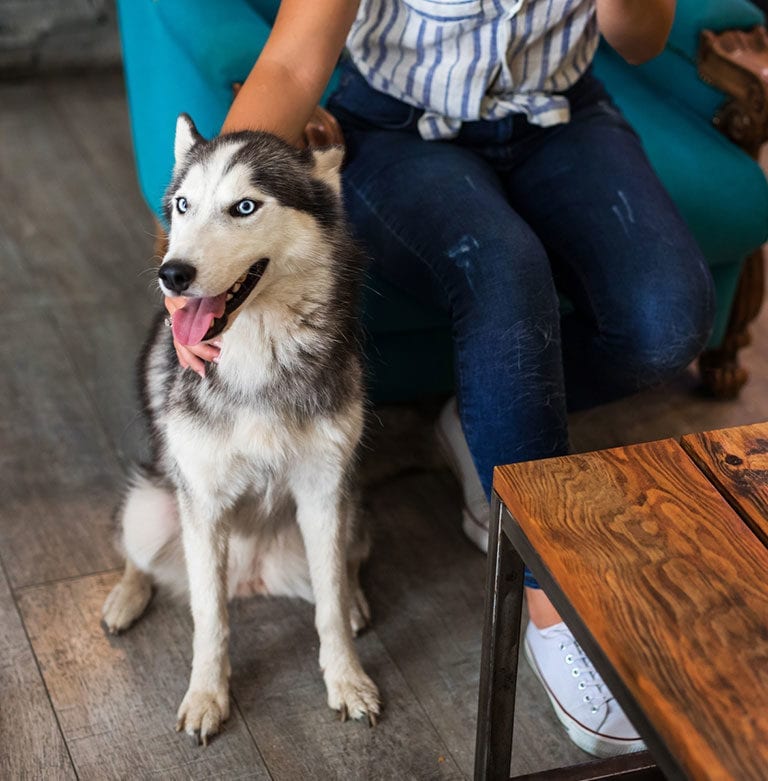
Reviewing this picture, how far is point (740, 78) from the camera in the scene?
2.07 meters

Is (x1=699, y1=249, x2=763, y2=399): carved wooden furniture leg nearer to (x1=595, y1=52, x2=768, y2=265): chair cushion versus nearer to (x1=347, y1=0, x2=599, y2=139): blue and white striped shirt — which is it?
(x1=595, y1=52, x2=768, y2=265): chair cushion

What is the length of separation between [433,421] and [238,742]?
0.88m

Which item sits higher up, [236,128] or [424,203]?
[236,128]

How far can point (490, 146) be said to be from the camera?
1.75m

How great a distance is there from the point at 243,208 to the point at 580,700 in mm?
849

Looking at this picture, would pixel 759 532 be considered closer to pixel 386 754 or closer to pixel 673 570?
pixel 673 570

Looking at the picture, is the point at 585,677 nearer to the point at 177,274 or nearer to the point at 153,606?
Answer: the point at 153,606

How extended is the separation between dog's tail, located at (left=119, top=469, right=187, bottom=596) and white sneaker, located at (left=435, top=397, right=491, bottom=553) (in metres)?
0.52

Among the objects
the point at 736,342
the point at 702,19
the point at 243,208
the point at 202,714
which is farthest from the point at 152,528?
the point at 702,19

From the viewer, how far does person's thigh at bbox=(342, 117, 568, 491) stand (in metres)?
1.51

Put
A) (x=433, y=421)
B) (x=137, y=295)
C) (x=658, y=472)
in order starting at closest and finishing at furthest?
1. (x=658, y=472)
2. (x=433, y=421)
3. (x=137, y=295)

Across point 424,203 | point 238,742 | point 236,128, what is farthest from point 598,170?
point 238,742

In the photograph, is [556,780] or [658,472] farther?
[556,780]

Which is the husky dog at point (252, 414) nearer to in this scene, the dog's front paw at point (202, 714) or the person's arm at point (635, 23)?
the dog's front paw at point (202, 714)
